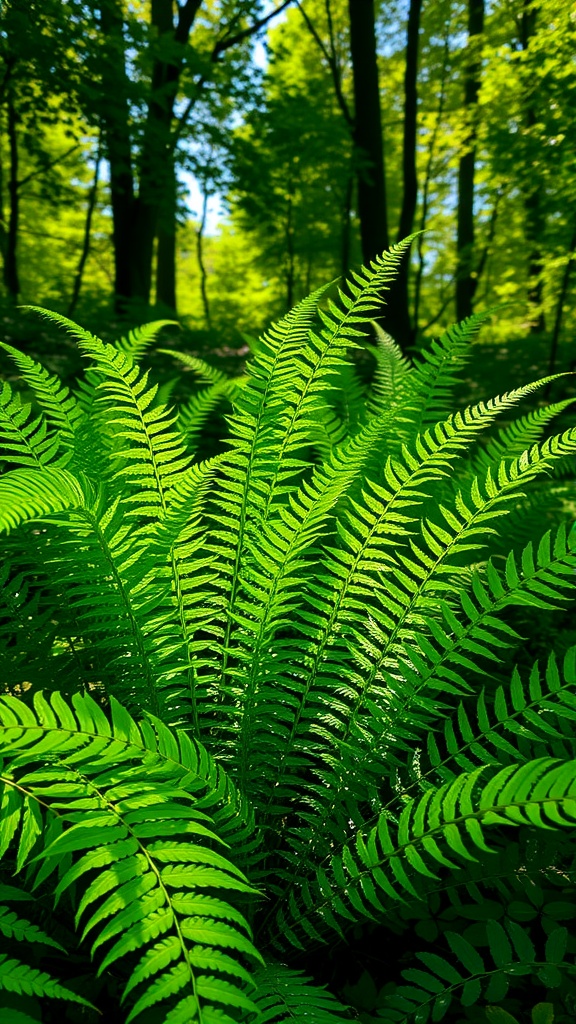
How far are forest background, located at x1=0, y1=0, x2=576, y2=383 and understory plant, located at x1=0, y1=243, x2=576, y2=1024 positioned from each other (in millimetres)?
979

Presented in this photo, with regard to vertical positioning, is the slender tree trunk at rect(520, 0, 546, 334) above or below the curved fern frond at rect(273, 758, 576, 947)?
above

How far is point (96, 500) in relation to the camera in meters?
1.03

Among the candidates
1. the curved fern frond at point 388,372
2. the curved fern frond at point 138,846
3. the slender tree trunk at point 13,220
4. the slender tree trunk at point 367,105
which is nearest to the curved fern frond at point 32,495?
the curved fern frond at point 138,846

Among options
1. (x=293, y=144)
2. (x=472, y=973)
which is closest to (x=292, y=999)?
(x=472, y=973)

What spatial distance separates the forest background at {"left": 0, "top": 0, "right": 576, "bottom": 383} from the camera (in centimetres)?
424

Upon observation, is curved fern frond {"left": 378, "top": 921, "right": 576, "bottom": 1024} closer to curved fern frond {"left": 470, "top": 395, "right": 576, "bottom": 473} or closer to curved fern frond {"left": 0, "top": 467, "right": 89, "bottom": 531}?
curved fern frond {"left": 0, "top": 467, "right": 89, "bottom": 531}

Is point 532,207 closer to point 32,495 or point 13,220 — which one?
point 13,220

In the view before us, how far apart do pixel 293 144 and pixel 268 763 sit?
824 centimetres

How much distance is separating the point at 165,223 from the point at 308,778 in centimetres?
633

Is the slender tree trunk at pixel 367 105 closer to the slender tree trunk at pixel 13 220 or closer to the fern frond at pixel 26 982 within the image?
the slender tree trunk at pixel 13 220

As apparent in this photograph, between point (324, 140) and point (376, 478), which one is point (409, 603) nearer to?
point (376, 478)

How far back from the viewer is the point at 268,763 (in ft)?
3.69

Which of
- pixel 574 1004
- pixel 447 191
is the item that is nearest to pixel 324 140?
pixel 447 191

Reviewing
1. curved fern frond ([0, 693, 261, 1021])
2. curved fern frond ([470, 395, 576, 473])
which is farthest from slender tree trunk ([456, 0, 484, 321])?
curved fern frond ([0, 693, 261, 1021])
